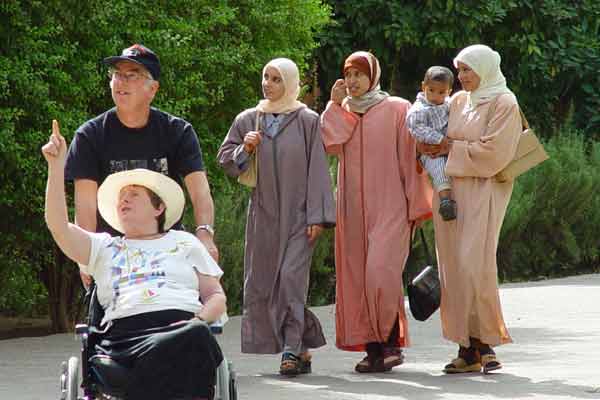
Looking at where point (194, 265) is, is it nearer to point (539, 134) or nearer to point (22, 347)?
point (22, 347)

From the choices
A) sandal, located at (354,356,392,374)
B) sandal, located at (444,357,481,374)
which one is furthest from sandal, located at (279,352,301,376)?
sandal, located at (444,357,481,374)

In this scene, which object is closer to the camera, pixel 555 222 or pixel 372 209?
pixel 372 209

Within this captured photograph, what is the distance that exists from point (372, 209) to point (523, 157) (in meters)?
1.01

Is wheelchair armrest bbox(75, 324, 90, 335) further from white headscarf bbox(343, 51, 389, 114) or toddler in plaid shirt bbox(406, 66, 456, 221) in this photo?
white headscarf bbox(343, 51, 389, 114)

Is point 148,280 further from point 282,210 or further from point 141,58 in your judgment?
point 282,210

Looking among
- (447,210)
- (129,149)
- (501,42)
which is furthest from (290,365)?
(501,42)

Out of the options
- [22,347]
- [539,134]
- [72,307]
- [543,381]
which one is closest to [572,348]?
[543,381]

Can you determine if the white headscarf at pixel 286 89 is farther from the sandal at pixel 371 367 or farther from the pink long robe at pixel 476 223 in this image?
the sandal at pixel 371 367

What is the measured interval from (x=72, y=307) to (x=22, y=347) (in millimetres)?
2448

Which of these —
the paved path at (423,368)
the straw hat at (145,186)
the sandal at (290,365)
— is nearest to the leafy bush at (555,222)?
the paved path at (423,368)

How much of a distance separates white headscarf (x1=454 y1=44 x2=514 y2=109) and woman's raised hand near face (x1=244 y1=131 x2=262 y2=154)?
1.28 metres

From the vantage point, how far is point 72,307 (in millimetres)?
13953

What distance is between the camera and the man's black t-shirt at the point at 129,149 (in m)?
7.20

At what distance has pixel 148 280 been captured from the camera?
6531mm
